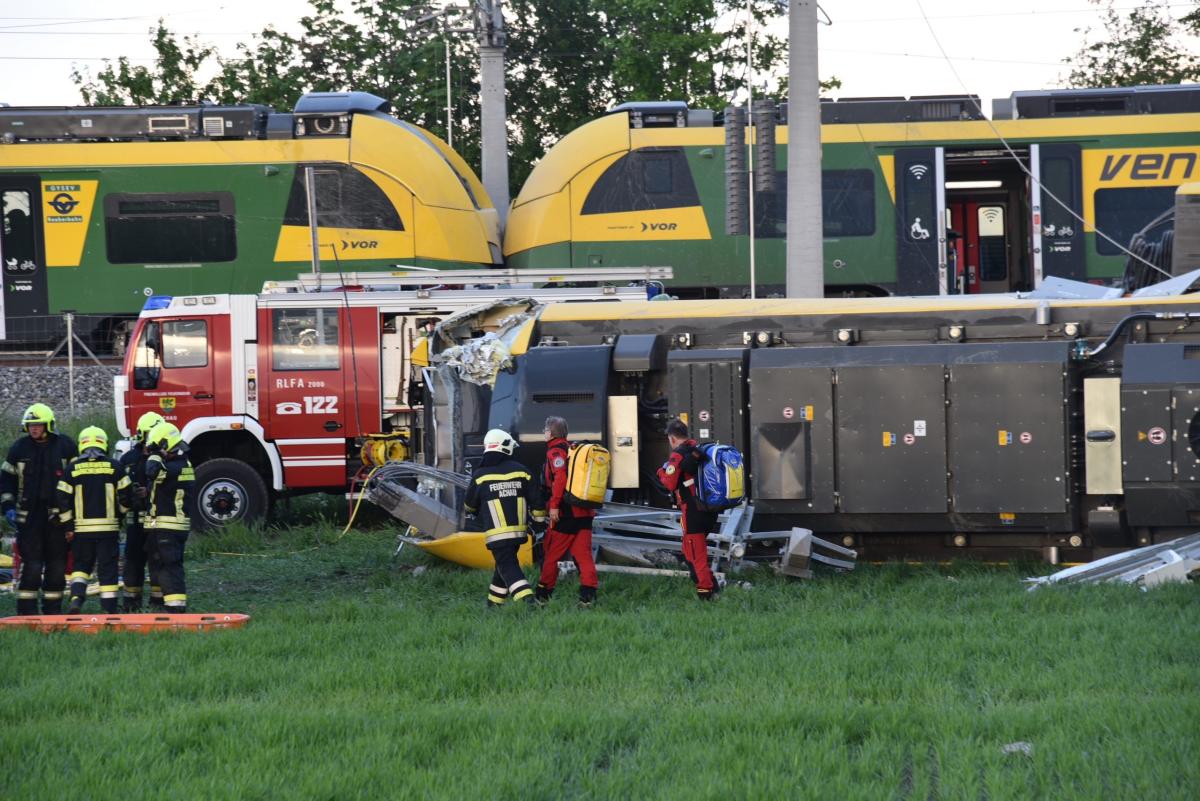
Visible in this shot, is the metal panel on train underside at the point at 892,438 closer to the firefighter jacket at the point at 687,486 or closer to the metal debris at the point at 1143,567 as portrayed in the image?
the metal debris at the point at 1143,567

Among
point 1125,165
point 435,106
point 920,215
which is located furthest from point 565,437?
point 435,106

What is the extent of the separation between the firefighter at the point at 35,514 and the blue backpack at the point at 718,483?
17.4 feet

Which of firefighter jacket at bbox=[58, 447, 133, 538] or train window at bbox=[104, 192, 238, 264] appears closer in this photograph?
firefighter jacket at bbox=[58, 447, 133, 538]

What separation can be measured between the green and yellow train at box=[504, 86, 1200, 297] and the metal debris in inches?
431

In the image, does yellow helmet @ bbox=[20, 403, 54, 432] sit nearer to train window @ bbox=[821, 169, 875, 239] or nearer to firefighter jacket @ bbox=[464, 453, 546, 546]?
firefighter jacket @ bbox=[464, 453, 546, 546]

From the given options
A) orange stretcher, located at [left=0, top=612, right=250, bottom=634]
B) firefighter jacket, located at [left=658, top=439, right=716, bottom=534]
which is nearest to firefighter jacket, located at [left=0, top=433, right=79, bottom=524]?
orange stretcher, located at [left=0, top=612, right=250, bottom=634]

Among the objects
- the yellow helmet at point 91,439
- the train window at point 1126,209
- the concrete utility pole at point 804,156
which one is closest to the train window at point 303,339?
the yellow helmet at point 91,439

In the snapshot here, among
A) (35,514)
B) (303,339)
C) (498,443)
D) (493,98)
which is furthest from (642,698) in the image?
(493,98)

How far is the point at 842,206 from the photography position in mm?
22578

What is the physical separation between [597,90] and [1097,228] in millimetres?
20793

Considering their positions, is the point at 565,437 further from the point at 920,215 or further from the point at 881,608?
the point at 920,215

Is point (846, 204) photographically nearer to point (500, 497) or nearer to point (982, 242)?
point (982, 242)

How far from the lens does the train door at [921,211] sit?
22.3 m

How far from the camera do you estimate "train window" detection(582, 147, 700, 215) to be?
74.0 ft
